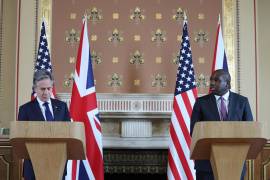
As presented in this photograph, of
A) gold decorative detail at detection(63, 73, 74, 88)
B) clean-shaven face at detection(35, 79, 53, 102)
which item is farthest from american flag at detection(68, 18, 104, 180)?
clean-shaven face at detection(35, 79, 53, 102)

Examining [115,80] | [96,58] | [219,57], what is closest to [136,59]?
[115,80]

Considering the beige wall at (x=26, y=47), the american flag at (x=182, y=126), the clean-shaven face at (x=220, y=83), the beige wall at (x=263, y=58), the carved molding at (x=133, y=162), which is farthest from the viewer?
the beige wall at (x=263, y=58)

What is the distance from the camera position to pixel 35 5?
7.19 meters

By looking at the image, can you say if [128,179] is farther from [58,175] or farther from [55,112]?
[58,175]

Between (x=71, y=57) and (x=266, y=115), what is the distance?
279cm

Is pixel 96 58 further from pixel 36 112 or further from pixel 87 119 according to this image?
pixel 36 112

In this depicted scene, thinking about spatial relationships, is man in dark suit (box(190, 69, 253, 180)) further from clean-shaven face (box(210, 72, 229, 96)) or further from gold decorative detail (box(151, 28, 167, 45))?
gold decorative detail (box(151, 28, 167, 45))

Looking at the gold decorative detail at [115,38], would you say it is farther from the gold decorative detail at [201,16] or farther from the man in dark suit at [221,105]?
the man in dark suit at [221,105]

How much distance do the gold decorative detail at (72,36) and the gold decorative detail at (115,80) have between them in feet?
2.23

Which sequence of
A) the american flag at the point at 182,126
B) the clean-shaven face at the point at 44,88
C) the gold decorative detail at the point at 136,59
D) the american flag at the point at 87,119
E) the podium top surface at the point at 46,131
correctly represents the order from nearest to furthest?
the podium top surface at the point at 46,131
the clean-shaven face at the point at 44,88
the american flag at the point at 87,119
the american flag at the point at 182,126
the gold decorative detail at the point at 136,59

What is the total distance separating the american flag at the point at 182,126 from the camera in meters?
5.94

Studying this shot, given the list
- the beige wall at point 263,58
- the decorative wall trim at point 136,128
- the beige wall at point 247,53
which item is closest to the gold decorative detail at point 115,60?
→ the decorative wall trim at point 136,128

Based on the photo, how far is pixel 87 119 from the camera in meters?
5.82

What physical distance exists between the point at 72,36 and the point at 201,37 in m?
1.73
